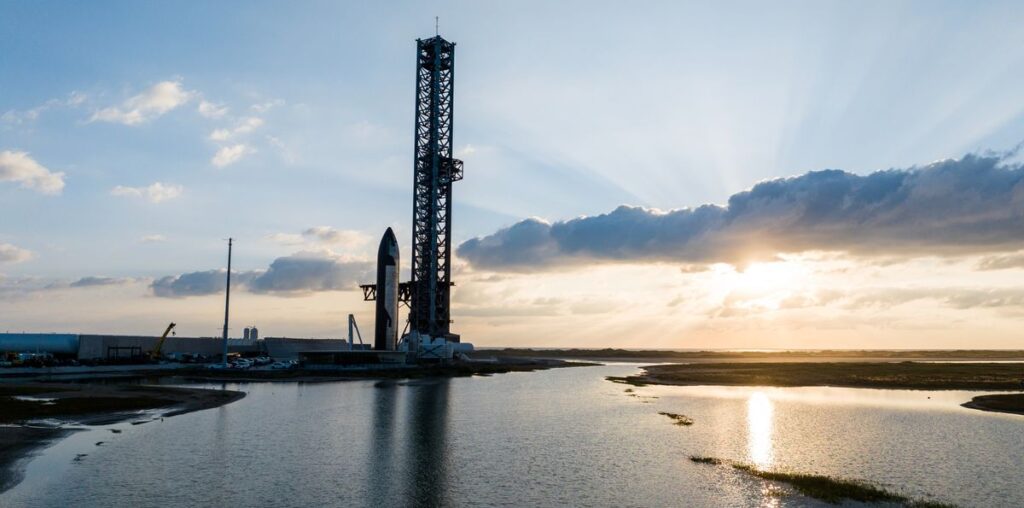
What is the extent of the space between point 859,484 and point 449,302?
12585 centimetres

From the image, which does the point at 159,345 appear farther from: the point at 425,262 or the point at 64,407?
the point at 64,407

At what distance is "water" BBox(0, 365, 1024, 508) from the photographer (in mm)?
31750

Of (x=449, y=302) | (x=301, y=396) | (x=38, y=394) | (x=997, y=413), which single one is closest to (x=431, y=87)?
(x=449, y=302)

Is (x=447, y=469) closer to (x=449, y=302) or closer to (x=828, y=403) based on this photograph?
(x=828, y=403)

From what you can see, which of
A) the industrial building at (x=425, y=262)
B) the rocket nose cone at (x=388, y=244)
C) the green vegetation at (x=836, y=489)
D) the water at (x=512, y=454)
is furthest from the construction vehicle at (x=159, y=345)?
the green vegetation at (x=836, y=489)

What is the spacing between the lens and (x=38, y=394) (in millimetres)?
70688

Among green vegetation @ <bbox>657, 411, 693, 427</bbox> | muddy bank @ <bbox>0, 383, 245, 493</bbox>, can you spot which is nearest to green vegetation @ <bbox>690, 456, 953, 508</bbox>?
green vegetation @ <bbox>657, 411, 693, 427</bbox>

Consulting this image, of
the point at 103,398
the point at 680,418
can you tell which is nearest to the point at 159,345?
the point at 103,398

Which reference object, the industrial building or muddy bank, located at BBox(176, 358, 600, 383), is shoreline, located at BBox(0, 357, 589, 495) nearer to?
muddy bank, located at BBox(176, 358, 600, 383)

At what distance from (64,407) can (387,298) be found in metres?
97.1

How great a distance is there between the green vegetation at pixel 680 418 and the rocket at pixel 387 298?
9873cm

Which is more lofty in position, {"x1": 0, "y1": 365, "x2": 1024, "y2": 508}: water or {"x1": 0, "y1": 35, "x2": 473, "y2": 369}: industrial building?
{"x1": 0, "y1": 35, "x2": 473, "y2": 369}: industrial building

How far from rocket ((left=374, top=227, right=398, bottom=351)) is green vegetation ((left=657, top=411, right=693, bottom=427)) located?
324 ft

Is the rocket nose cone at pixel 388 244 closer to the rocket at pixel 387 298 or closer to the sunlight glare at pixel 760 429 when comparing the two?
the rocket at pixel 387 298
